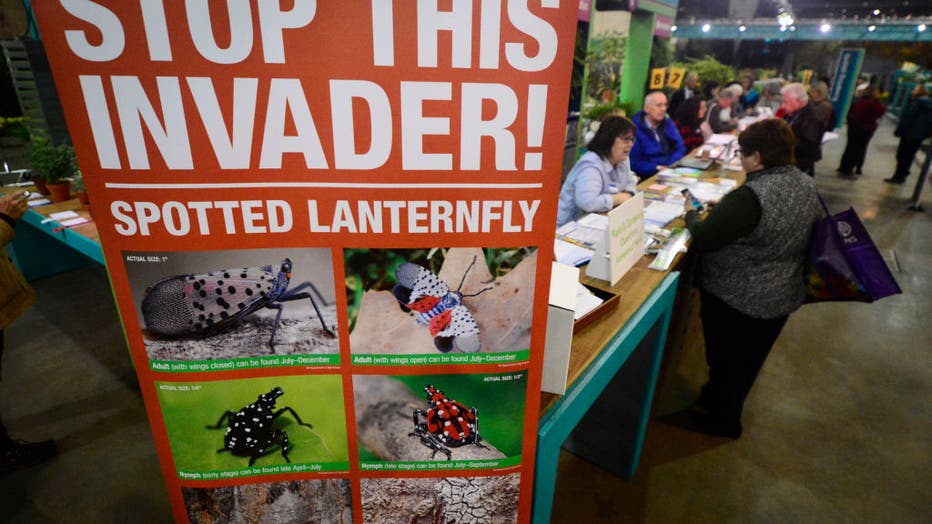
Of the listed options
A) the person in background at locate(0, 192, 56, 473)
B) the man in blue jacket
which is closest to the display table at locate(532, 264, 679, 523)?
the man in blue jacket

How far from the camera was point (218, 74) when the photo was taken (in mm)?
843

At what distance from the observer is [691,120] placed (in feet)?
17.6

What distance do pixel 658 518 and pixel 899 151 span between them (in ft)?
27.9

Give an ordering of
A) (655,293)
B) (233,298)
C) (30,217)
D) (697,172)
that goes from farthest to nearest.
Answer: (697,172), (30,217), (655,293), (233,298)

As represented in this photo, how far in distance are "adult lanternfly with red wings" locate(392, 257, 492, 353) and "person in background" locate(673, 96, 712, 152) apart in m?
5.04

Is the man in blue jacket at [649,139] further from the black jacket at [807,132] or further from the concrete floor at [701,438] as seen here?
the black jacket at [807,132]

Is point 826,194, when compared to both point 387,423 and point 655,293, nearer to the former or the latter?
point 655,293

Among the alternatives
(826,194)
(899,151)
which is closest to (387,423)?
(826,194)

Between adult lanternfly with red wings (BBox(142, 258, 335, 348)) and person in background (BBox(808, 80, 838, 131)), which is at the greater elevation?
person in background (BBox(808, 80, 838, 131))

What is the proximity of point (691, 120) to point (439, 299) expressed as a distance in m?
5.26

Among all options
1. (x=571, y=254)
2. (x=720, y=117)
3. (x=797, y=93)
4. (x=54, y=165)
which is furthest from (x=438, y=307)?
(x=720, y=117)

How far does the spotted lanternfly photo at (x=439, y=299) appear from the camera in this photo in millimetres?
993

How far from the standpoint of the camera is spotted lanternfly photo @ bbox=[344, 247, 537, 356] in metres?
0.99

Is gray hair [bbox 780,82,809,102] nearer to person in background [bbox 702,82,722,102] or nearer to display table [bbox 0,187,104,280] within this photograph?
person in background [bbox 702,82,722,102]
